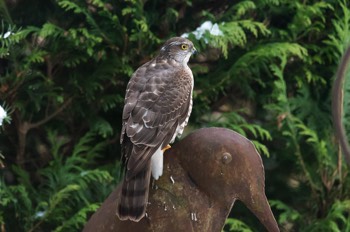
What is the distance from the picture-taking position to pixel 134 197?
279cm

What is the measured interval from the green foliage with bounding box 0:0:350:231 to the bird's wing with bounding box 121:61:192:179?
0.91m

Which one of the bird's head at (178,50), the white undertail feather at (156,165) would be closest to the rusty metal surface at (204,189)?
the white undertail feather at (156,165)

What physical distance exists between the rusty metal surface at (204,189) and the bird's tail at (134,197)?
0.30 feet

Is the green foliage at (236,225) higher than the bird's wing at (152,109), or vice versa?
the bird's wing at (152,109)

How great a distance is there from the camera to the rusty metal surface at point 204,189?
287 centimetres

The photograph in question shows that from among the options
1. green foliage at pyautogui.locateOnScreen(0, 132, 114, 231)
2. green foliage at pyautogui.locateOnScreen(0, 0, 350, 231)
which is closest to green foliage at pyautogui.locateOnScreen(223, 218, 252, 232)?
green foliage at pyautogui.locateOnScreen(0, 0, 350, 231)

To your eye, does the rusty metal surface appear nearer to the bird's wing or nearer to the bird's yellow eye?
the bird's wing

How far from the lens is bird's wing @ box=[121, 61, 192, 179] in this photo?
2939mm

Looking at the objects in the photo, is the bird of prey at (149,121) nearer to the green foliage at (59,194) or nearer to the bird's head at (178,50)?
the bird's head at (178,50)

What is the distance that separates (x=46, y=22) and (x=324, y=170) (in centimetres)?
184

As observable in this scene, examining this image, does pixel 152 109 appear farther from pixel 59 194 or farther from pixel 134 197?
pixel 59 194

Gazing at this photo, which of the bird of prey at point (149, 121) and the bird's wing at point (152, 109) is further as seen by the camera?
the bird's wing at point (152, 109)

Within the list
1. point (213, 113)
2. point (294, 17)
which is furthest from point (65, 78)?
point (294, 17)

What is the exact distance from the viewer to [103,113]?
15.0ft
